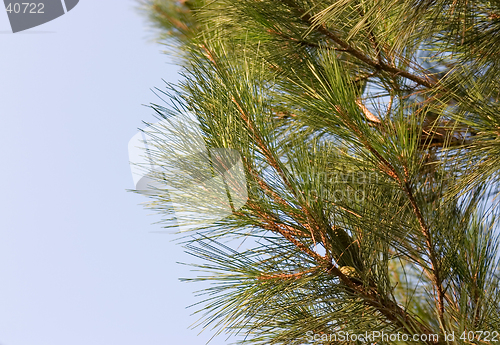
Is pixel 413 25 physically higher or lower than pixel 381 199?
higher

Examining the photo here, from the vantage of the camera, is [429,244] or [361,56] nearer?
[429,244]

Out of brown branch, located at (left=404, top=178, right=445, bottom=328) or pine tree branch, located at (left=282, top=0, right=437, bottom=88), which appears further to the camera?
pine tree branch, located at (left=282, top=0, right=437, bottom=88)

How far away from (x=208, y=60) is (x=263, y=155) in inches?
5.7

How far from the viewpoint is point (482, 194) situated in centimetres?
77

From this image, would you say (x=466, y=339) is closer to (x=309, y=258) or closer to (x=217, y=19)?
(x=309, y=258)

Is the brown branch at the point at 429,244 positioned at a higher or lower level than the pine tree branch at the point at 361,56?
lower

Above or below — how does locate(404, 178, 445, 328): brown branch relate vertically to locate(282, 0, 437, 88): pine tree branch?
below

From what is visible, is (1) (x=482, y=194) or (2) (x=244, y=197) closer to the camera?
(2) (x=244, y=197)

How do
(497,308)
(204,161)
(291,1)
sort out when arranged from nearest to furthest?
(204,161)
(497,308)
(291,1)

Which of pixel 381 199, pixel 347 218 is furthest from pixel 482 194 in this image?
pixel 347 218

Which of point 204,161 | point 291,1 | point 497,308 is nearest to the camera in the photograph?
point 204,161

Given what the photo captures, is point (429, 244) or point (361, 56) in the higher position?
point (361, 56)

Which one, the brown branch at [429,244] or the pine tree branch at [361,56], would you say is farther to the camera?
the pine tree branch at [361,56]

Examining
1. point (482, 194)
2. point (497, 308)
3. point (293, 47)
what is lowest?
point (497, 308)
